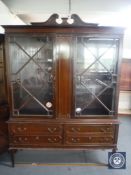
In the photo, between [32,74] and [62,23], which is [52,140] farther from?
[62,23]

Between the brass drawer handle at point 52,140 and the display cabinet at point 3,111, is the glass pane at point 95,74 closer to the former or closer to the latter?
the brass drawer handle at point 52,140

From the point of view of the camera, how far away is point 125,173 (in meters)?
2.32

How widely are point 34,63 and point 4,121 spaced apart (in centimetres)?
96

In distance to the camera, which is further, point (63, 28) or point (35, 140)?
point (35, 140)

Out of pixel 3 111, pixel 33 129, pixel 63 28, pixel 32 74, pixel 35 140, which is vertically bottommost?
pixel 35 140

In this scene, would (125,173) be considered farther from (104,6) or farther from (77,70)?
(104,6)

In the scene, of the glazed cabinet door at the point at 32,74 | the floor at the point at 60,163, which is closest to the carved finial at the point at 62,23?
the glazed cabinet door at the point at 32,74

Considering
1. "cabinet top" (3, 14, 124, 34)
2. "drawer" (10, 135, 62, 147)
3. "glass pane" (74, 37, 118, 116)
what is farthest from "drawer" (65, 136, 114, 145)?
"cabinet top" (3, 14, 124, 34)

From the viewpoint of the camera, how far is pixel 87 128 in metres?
A: 2.22

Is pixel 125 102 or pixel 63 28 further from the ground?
pixel 63 28

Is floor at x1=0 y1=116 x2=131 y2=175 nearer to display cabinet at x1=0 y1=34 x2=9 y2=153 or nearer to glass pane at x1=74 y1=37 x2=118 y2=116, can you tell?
display cabinet at x1=0 y1=34 x2=9 y2=153

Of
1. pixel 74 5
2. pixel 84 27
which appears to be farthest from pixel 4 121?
pixel 74 5

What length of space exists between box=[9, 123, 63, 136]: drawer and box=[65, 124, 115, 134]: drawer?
12 cm

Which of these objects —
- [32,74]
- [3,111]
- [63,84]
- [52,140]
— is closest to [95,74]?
[63,84]
